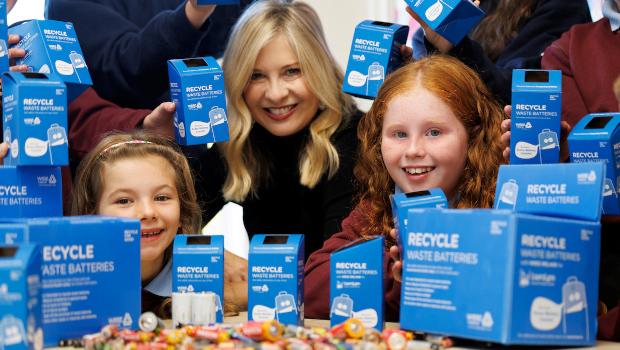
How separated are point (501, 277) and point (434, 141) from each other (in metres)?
0.76

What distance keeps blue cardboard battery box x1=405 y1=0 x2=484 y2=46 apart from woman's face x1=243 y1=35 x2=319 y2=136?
2.24 feet

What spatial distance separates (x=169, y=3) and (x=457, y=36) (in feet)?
5.81

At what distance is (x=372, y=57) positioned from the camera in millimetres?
2217

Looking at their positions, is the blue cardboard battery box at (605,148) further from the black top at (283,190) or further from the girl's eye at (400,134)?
the black top at (283,190)

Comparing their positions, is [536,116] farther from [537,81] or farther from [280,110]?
[280,110]

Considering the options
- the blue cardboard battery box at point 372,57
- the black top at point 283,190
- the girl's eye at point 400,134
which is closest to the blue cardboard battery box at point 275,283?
the girl's eye at point 400,134

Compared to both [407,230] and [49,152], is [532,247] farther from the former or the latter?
[49,152]

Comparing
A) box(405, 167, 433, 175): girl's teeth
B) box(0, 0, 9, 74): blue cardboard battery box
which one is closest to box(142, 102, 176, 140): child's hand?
box(0, 0, 9, 74): blue cardboard battery box

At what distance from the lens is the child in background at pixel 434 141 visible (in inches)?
72.6

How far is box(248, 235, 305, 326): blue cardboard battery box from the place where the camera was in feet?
4.70

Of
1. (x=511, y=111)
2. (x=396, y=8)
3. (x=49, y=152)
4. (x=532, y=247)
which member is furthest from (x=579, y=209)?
(x=396, y=8)

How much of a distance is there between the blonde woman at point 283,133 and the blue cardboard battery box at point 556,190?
45.9 inches

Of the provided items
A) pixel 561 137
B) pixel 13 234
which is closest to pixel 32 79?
pixel 13 234

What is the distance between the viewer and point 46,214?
1489 millimetres
